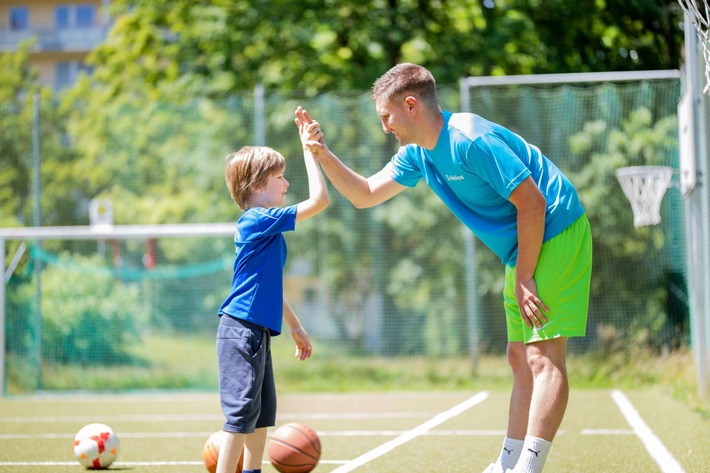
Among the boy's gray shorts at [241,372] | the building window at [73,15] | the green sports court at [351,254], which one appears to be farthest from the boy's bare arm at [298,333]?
the building window at [73,15]

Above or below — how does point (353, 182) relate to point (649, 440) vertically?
above

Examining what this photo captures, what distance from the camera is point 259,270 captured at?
4.32 meters

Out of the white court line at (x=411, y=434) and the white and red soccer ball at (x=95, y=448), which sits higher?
the white and red soccer ball at (x=95, y=448)

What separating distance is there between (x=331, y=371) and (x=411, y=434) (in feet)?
15.6

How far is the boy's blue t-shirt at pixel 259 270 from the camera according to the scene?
428 centimetres

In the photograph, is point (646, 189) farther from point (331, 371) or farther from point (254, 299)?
point (254, 299)

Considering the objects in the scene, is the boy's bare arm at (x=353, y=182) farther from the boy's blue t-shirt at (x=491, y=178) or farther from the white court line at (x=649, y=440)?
the white court line at (x=649, y=440)

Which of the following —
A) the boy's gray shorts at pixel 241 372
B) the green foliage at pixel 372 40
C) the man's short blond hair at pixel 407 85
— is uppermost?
the green foliage at pixel 372 40

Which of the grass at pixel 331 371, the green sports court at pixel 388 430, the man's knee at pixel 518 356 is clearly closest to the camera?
the man's knee at pixel 518 356

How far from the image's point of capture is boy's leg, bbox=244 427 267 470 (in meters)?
4.36

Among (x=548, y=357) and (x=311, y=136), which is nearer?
(x=548, y=357)

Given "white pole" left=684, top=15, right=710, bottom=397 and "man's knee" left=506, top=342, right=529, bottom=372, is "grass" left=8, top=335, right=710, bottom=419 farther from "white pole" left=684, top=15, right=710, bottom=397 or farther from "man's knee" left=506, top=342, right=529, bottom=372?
"man's knee" left=506, top=342, right=529, bottom=372

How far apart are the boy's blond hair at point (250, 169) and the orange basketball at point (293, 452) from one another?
1.34m

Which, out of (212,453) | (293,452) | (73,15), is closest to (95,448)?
(212,453)
